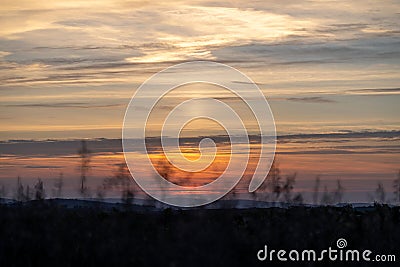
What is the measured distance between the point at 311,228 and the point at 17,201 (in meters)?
6.65

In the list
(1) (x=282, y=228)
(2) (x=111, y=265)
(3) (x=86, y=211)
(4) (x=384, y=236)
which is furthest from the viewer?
(3) (x=86, y=211)

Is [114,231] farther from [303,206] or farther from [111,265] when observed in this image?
[303,206]

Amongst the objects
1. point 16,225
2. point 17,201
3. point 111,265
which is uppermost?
point 17,201

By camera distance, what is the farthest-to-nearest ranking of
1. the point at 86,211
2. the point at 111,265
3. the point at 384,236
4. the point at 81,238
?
1. the point at 86,211
2. the point at 384,236
3. the point at 81,238
4. the point at 111,265

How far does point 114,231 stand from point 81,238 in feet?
3.03

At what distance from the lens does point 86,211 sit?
19.6m

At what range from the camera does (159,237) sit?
50.0 ft

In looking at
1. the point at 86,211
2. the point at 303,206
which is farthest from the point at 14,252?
the point at 303,206

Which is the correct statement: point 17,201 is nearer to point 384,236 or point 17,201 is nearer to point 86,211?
point 86,211

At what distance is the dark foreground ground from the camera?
14.1 m

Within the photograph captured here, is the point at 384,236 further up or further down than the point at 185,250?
further up

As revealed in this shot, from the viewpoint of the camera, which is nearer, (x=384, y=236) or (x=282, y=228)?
(x=282, y=228)

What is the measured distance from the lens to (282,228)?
53.3 ft

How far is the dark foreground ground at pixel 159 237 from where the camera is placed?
14086 millimetres
